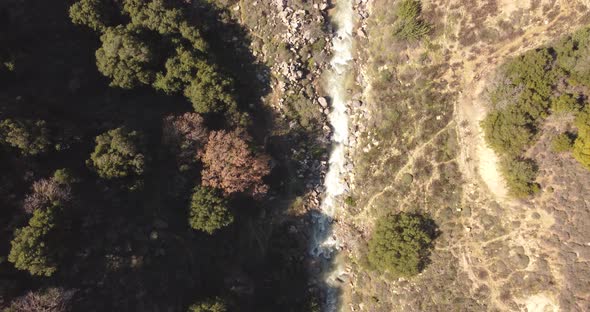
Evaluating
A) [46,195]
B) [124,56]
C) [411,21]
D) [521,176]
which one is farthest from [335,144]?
[46,195]

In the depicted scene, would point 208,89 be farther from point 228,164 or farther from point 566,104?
point 566,104

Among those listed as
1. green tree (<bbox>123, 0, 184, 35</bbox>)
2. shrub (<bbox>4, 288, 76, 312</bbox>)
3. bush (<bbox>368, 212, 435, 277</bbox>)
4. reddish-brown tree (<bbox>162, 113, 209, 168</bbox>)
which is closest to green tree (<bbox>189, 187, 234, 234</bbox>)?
reddish-brown tree (<bbox>162, 113, 209, 168</bbox>)

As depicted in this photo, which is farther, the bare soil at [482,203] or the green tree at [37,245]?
the bare soil at [482,203]

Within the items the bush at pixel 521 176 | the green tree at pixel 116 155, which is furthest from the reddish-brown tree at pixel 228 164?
the bush at pixel 521 176

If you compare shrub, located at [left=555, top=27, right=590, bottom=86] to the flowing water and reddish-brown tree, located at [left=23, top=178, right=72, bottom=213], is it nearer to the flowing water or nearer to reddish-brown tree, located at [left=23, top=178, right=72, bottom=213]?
the flowing water

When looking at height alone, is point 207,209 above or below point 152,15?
below

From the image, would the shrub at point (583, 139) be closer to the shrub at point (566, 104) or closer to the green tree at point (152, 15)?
the shrub at point (566, 104)

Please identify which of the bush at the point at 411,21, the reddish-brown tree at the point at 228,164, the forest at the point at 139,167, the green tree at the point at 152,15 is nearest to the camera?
the forest at the point at 139,167
